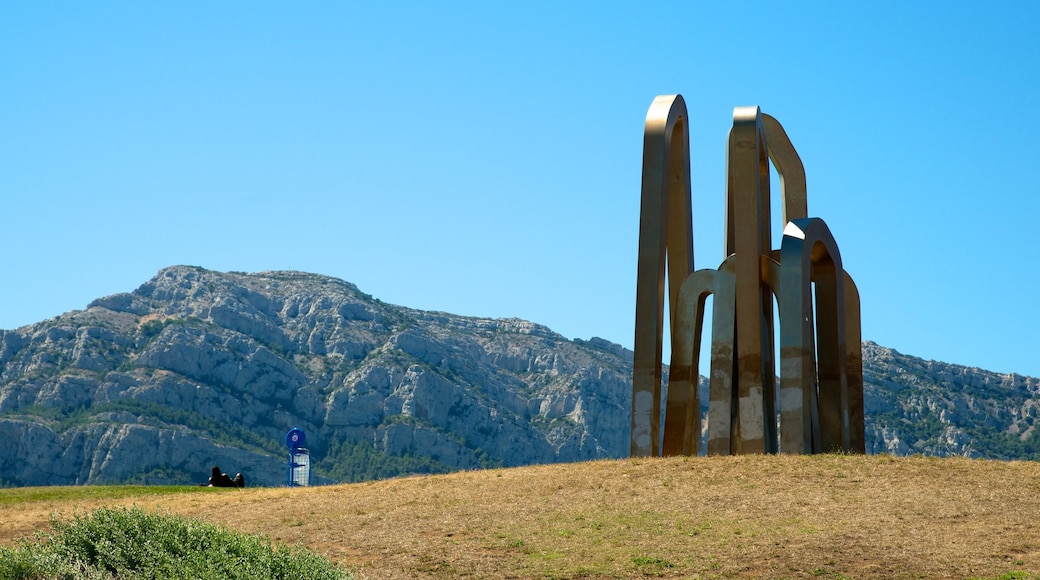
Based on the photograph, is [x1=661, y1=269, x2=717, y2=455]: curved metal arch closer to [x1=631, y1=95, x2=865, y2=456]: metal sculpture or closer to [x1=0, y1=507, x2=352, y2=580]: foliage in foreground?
[x1=631, y1=95, x2=865, y2=456]: metal sculpture

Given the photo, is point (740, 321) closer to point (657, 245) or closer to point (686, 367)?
point (686, 367)

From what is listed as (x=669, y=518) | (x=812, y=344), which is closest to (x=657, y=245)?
(x=812, y=344)

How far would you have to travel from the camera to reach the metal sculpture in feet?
101

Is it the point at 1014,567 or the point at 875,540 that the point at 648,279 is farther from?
the point at 1014,567

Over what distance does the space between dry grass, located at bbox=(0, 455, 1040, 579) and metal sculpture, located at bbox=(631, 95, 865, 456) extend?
2.95m

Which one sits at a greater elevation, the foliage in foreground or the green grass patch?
the green grass patch

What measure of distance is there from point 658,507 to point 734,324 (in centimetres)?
928

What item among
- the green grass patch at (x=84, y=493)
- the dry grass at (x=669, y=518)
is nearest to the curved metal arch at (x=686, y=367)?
the dry grass at (x=669, y=518)

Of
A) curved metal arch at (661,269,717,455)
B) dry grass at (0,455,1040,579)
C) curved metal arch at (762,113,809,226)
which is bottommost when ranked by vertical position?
dry grass at (0,455,1040,579)

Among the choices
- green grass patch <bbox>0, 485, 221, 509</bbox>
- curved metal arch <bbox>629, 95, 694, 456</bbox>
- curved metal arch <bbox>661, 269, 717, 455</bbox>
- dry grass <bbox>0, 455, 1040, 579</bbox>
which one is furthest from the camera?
curved metal arch <bbox>661, 269, 717, 455</bbox>

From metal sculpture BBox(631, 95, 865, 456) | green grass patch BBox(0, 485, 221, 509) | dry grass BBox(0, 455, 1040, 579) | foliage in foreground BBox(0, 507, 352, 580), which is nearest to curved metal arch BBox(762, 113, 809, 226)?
metal sculpture BBox(631, 95, 865, 456)

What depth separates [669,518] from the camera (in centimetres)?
2239

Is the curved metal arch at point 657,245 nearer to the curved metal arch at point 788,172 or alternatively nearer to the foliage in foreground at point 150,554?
the curved metal arch at point 788,172

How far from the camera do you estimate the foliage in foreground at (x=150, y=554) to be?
55.6ft
